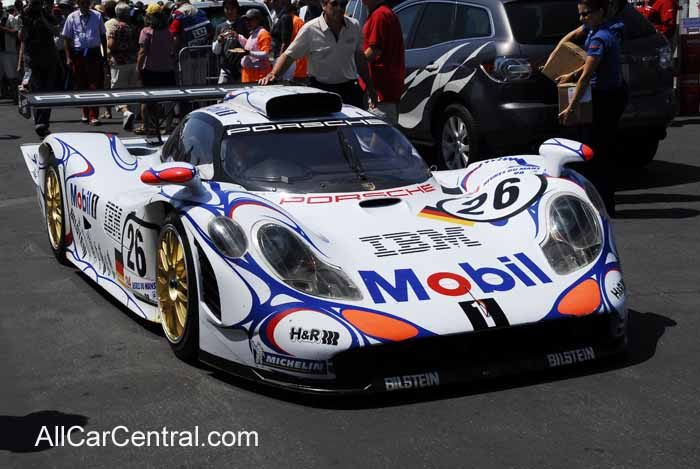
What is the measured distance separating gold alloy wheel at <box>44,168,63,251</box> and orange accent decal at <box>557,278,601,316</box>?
402 cm

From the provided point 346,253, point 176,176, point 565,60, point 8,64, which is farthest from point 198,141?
point 8,64

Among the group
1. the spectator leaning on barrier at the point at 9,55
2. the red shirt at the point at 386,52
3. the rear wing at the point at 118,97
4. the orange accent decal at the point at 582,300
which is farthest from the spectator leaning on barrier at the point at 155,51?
the orange accent decal at the point at 582,300

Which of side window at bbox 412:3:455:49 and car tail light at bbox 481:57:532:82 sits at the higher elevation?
side window at bbox 412:3:455:49

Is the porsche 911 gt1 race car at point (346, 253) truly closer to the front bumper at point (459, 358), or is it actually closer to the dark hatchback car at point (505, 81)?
the front bumper at point (459, 358)

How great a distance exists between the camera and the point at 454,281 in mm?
5219

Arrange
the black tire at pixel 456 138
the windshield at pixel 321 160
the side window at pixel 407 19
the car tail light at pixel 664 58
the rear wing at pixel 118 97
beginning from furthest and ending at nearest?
the side window at pixel 407 19 < the car tail light at pixel 664 58 < the black tire at pixel 456 138 < the rear wing at pixel 118 97 < the windshield at pixel 321 160

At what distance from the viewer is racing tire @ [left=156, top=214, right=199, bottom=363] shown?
547 centimetres

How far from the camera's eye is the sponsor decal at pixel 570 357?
5156mm

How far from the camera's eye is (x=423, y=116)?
35.8 ft

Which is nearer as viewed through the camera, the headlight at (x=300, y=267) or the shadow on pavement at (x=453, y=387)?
the shadow on pavement at (x=453, y=387)

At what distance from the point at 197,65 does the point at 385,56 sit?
704 centimetres

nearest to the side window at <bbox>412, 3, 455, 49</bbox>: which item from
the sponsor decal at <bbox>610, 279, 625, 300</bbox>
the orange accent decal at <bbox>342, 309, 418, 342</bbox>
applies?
the sponsor decal at <bbox>610, 279, 625, 300</bbox>

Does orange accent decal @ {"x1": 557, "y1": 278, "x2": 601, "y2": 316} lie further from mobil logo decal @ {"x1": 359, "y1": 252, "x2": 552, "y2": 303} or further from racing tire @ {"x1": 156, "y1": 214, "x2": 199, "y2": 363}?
racing tire @ {"x1": 156, "y1": 214, "x2": 199, "y2": 363}

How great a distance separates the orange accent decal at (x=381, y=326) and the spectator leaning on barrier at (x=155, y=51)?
10393mm
